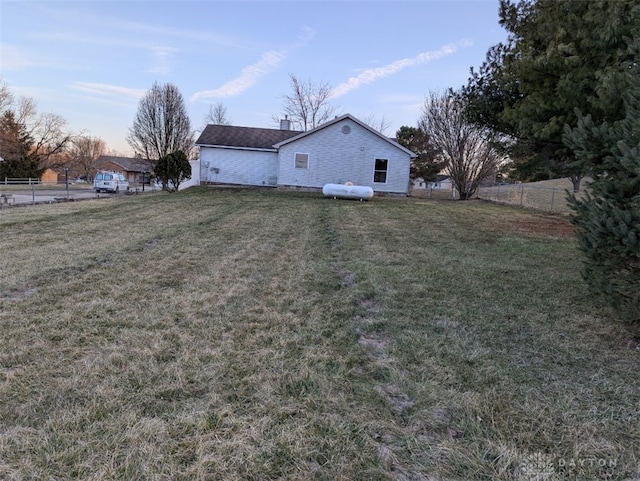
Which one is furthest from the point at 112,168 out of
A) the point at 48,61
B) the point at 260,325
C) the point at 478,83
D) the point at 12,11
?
the point at 260,325

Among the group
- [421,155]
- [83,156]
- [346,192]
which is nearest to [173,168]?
[346,192]

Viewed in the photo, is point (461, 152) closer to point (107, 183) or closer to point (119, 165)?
point (107, 183)

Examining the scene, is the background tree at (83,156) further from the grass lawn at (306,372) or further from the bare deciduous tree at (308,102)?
the grass lawn at (306,372)

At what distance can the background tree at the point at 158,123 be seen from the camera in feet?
100

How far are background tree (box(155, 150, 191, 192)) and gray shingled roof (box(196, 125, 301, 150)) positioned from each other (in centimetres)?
254

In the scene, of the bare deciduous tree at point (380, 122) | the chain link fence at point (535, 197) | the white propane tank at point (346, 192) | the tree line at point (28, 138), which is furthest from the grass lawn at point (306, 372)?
the tree line at point (28, 138)

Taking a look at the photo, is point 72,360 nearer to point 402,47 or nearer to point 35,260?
point 35,260

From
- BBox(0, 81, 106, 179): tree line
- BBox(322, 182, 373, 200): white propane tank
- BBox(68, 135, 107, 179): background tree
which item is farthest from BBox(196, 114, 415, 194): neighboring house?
BBox(68, 135, 107, 179): background tree

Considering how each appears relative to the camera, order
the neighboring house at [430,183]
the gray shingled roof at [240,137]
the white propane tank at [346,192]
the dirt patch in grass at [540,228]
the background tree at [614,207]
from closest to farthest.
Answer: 1. the background tree at [614,207]
2. the dirt patch in grass at [540,228]
3. the white propane tank at [346,192]
4. the gray shingled roof at [240,137]
5. the neighboring house at [430,183]

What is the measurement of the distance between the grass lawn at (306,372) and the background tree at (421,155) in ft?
89.0

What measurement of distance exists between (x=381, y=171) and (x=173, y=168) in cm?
1110

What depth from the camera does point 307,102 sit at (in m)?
35.9

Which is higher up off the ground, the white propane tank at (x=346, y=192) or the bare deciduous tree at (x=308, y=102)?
the bare deciduous tree at (x=308, y=102)

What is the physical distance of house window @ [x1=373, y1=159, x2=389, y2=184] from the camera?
2078 cm
